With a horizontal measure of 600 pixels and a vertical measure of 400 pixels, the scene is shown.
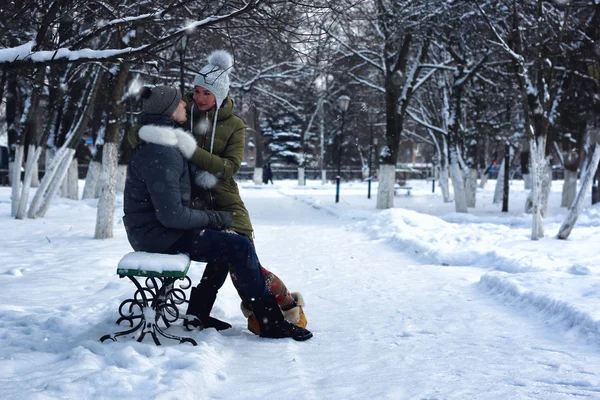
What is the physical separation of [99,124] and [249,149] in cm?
6560

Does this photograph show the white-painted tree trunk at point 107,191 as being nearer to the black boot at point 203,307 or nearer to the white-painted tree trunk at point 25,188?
the white-painted tree trunk at point 25,188

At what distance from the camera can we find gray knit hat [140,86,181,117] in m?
4.38

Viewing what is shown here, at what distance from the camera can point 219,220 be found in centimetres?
455

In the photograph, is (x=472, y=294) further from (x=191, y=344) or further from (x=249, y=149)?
(x=249, y=149)

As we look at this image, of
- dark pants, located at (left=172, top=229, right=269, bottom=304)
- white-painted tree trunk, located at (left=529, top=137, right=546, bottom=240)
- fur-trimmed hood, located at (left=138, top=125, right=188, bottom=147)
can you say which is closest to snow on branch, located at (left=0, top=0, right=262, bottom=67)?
fur-trimmed hood, located at (left=138, top=125, right=188, bottom=147)

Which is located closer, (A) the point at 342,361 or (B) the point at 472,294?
(A) the point at 342,361

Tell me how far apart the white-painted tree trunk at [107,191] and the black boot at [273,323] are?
22.1ft

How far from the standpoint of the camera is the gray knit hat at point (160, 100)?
4383mm

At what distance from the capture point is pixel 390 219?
14.7 meters

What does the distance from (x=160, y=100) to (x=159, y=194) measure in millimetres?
688

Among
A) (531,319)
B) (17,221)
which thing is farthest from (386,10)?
(531,319)

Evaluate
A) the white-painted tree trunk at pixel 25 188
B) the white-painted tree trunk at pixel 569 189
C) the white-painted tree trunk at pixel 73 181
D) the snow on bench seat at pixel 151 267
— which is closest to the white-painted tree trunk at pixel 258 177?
the white-painted tree trunk at pixel 73 181

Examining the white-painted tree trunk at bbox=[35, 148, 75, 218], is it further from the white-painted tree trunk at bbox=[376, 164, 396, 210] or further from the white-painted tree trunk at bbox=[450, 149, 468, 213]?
the white-painted tree trunk at bbox=[450, 149, 468, 213]

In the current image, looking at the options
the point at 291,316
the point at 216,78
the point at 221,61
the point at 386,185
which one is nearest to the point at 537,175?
the point at 291,316
